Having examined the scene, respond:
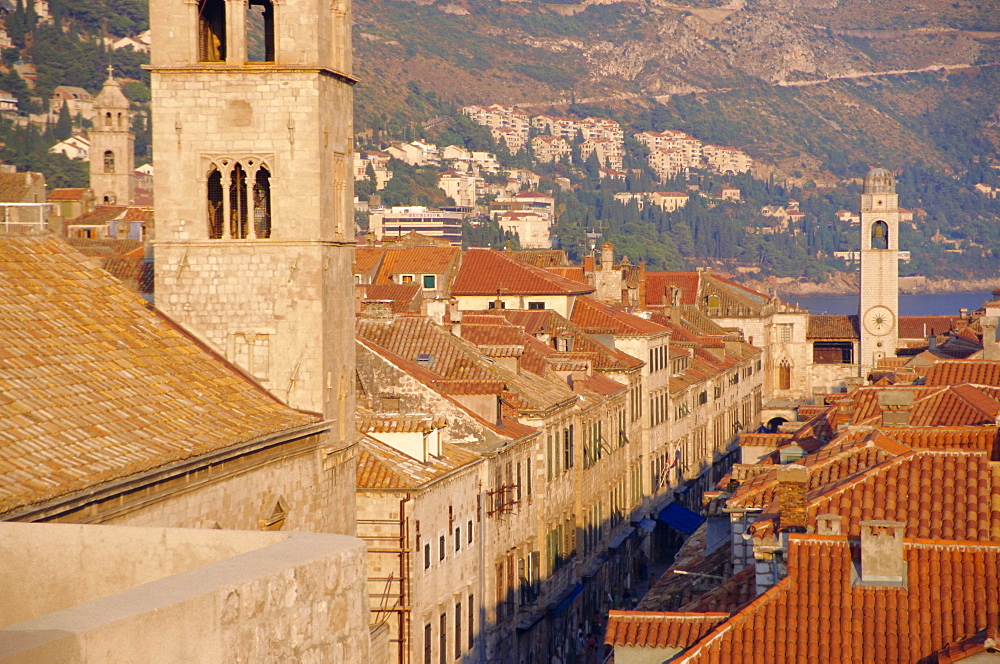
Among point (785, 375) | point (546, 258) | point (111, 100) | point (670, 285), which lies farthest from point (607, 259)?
point (111, 100)

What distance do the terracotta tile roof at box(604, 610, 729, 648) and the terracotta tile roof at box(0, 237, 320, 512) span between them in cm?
611

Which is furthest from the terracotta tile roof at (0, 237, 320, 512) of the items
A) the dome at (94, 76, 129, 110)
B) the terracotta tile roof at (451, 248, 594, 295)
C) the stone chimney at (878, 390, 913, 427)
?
the dome at (94, 76, 129, 110)

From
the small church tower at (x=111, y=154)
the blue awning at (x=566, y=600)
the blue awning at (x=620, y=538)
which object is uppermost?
the small church tower at (x=111, y=154)

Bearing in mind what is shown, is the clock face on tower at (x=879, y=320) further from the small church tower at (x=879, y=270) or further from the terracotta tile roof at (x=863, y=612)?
the terracotta tile roof at (x=863, y=612)

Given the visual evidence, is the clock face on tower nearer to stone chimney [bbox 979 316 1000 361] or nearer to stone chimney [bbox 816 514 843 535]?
stone chimney [bbox 979 316 1000 361]

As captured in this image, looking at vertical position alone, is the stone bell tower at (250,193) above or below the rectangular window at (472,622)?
above

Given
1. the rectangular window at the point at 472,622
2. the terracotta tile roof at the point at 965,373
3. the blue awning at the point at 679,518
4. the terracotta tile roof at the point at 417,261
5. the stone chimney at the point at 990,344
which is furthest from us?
the terracotta tile roof at the point at 417,261

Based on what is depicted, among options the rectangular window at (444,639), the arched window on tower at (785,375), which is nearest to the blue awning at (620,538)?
the rectangular window at (444,639)

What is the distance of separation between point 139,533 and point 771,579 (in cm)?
1344

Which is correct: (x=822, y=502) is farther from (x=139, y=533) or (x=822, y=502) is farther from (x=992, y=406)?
(x=139, y=533)

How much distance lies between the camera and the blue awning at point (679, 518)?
209ft

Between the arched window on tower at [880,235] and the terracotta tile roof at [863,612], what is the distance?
11690 centimetres

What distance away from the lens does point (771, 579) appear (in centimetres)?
2105

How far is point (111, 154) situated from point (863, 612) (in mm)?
127795
